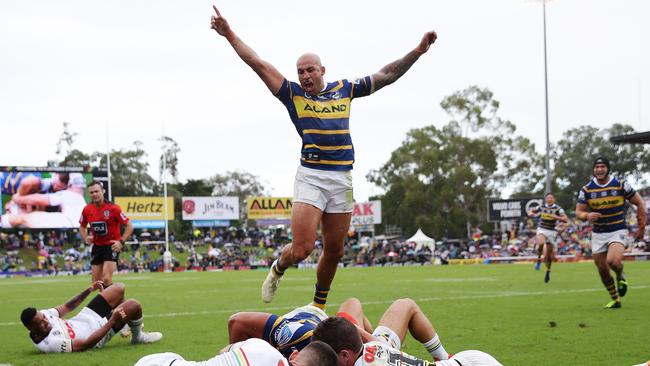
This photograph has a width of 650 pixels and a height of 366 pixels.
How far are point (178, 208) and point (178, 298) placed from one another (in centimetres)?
8388

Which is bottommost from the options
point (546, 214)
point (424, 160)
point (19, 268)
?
point (19, 268)

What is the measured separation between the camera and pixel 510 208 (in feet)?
190

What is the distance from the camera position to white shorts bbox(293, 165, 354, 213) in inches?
303

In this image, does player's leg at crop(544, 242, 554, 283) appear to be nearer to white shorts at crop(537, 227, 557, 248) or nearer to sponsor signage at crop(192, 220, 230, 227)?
white shorts at crop(537, 227, 557, 248)

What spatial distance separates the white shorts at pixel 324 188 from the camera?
770cm

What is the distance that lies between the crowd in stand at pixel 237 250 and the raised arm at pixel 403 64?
38566 millimetres

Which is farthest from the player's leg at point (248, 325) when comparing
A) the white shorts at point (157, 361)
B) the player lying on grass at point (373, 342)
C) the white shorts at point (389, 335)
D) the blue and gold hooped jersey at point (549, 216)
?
the blue and gold hooped jersey at point (549, 216)

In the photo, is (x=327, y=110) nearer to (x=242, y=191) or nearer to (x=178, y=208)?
(x=178, y=208)

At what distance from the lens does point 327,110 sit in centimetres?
771

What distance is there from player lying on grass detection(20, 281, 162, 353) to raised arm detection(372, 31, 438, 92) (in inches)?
141

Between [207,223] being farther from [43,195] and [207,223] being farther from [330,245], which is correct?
[330,245]

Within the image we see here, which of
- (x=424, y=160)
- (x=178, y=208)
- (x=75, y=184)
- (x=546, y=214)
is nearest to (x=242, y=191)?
(x=178, y=208)

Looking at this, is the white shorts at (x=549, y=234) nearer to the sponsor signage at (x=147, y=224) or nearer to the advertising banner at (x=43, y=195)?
the advertising banner at (x=43, y=195)

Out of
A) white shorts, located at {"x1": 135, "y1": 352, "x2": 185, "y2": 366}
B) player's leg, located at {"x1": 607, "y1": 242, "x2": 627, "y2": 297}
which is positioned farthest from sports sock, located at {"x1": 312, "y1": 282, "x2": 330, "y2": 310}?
player's leg, located at {"x1": 607, "y1": 242, "x2": 627, "y2": 297}
